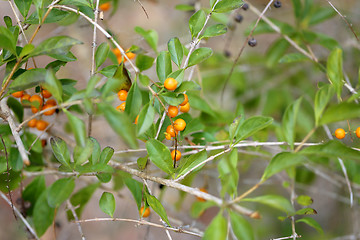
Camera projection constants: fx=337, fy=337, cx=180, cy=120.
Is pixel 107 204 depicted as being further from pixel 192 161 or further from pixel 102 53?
pixel 102 53

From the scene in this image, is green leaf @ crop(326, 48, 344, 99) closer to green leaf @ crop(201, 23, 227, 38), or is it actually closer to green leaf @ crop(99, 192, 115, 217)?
green leaf @ crop(201, 23, 227, 38)

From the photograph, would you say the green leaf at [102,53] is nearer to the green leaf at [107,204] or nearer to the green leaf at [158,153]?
the green leaf at [158,153]

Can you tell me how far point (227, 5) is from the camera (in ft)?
3.53

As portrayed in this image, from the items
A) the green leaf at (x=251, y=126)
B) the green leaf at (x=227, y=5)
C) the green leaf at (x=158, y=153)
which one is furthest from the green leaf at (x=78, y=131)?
the green leaf at (x=227, y=5)

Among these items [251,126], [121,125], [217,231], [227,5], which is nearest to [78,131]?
[121,125]

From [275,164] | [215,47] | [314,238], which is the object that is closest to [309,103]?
[314,238]

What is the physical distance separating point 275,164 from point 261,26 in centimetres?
120

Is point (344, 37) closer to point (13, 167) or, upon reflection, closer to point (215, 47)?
point (215, 47)

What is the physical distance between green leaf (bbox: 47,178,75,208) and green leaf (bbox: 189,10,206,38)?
23.4 inches

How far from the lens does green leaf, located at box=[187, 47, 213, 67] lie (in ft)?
3.34

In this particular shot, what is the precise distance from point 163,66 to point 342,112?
1.70 feet

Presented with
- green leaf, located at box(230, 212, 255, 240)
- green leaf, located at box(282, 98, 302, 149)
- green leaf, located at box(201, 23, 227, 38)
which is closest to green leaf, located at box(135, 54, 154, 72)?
green leaf, located at box(201, 23, 227, 38)

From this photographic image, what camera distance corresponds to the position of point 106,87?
2.51 ft

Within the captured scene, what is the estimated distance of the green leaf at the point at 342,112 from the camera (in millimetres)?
710
